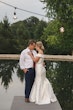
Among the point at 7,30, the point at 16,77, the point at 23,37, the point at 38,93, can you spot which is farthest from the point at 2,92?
the point at 23,37

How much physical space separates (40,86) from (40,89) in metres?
0.07

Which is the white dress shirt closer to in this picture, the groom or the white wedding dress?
the groom

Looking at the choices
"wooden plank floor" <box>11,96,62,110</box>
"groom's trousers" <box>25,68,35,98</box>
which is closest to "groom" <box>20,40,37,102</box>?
"groom's trousers" <box>25,68,35,98</box>

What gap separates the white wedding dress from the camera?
10125 millimetres

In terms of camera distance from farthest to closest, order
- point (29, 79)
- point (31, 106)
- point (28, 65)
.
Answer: point (29, 79)
point (28, 65)
point (31, 106)

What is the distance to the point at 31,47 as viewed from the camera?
10.2m

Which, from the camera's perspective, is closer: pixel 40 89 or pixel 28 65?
pixel 28 65

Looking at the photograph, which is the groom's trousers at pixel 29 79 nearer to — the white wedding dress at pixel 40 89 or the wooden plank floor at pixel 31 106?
the white wedding dress at pixel 40 89

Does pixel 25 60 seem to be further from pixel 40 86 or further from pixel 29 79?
pixel 40 86

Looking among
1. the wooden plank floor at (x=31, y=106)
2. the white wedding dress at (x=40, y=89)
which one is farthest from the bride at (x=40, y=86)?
the wooden plank floor at (x=31, y=106)

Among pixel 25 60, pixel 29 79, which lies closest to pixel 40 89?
pixel 29 79

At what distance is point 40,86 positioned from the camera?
405 inches

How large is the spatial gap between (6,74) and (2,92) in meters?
4.80

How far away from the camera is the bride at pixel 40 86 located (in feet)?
33.2
